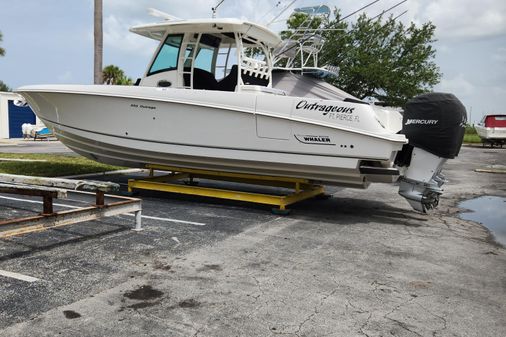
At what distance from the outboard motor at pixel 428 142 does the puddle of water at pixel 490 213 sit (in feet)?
3.11

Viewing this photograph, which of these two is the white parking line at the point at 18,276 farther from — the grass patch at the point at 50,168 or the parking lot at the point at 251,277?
the grass patch at the point at 50,168

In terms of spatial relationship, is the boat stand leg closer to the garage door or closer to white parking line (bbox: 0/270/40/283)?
white parking line (bbox: 0/270/40/283)

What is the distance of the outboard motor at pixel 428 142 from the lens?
6.78 m

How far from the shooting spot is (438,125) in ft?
22.2

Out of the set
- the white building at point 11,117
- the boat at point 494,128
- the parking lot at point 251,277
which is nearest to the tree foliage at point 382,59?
the boat at point 494,128

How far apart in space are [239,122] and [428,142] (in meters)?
2.75

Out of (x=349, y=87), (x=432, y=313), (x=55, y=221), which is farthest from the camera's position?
(x=349, y=87)

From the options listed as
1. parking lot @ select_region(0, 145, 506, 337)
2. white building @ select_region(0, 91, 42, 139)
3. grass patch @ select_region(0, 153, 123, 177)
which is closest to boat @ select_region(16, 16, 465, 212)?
parking lot @ select_region(0, 145, 506, 337)

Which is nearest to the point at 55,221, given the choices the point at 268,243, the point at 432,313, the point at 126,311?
the point at 126,311

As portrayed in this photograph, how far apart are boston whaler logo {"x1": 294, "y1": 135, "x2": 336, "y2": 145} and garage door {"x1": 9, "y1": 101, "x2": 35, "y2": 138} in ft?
95.5

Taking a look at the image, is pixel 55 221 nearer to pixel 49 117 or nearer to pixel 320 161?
pixel 320 161

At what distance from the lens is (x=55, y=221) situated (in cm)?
465

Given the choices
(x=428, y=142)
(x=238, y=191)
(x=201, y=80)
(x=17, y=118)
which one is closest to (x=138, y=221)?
(x=238, y=191)

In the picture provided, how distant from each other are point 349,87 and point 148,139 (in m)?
27.9
